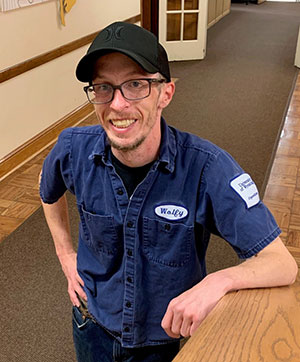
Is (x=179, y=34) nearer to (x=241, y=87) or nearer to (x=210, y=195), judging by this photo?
(x=241, y=87)

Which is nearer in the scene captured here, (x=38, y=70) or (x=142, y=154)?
(x=142, y=154)

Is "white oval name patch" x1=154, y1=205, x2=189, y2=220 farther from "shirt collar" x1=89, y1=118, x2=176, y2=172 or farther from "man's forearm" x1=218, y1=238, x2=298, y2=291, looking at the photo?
"man's forearm" x1=218, y1=238, x2=298, y2=291

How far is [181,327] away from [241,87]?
194 inches

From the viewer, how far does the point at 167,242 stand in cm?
114

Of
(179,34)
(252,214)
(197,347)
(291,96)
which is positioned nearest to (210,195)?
(252,214)

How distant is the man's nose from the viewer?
1.04 meters

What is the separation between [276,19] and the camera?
1000 cm

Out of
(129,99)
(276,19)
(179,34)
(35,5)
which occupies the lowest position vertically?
(276,19)

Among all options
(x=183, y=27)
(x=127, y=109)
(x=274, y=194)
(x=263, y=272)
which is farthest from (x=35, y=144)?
(x=183, y=27)

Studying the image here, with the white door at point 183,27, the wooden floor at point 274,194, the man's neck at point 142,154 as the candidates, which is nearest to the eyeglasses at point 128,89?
the man's neck at point 142,154

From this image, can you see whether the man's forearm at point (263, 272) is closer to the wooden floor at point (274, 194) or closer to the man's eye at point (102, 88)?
the man's eye at point (102, 88)

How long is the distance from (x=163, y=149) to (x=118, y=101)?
159 mm

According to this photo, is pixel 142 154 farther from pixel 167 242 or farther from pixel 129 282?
pixel 129 282

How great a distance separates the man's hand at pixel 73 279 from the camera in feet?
4.37
